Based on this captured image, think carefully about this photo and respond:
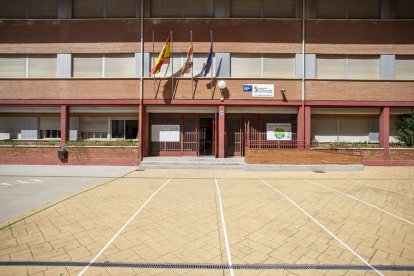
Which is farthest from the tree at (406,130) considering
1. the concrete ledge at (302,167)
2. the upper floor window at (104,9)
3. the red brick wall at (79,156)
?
the upper floor window at (104,9)

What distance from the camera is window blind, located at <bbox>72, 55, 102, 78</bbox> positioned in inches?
601

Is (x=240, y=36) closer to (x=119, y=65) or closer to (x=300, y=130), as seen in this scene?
(x=300, y=130)

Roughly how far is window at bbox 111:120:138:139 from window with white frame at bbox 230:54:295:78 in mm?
7557

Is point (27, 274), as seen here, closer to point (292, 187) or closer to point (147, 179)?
point (147, 179)

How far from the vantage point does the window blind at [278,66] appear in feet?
50.1

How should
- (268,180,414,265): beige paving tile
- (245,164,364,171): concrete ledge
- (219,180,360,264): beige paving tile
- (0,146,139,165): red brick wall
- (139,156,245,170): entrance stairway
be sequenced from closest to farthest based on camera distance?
1. (219,180,360,264): beige paving tile
2. (268,180,414,265): beige paving tile
3. (245,164,364,171): concrete ledge
4. (139,156,245,170): entrance stairway
5. (0,146,139,165): red brick wall

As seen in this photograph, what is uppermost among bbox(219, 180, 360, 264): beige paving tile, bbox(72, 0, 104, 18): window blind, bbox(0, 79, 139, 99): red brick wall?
bbox(72, 0, 104, 18): window blind

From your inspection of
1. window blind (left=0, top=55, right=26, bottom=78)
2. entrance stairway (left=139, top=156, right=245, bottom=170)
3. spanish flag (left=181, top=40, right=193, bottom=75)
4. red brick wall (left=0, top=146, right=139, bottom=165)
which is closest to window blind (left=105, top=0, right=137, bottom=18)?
spanish flag (left=181, top=40, right=193, bottom=75)

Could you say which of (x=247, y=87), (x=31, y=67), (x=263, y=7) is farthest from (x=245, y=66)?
(x=31, y=67)

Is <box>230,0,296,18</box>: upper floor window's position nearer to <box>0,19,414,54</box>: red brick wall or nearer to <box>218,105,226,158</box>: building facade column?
<box>0,19,414,54</box>: red brick wall

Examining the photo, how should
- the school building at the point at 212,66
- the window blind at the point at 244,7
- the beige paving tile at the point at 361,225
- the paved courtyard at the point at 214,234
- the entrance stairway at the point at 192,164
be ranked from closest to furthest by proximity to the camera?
the paved courtyard at the point at 214,234 < the beige paving tile at the point at 361,225 < the entrance stairway at the point at 192,164 < the school building at the point at 212,66 < the window blind at the point at 244,7

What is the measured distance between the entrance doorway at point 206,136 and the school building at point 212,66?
1.03 metres

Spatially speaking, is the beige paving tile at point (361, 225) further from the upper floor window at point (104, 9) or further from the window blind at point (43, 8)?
the window blind at point (43, 8)

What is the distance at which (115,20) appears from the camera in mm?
15203
